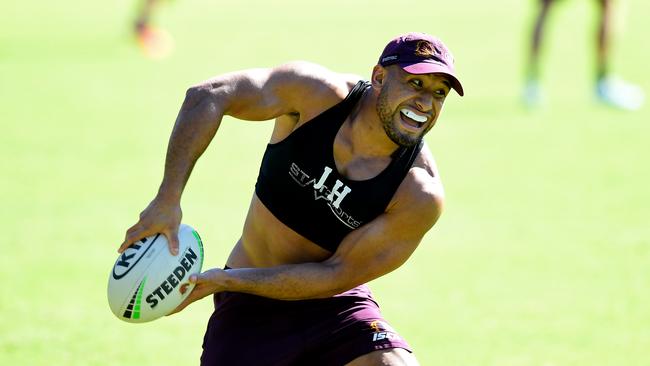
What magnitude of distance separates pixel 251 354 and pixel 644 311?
3.57 meters

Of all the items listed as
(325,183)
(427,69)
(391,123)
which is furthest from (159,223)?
(427,69)

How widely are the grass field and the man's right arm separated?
2.21 meters

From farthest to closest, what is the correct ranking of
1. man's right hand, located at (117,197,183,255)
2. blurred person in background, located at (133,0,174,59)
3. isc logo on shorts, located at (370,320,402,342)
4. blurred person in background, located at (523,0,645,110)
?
blurred person in background, located at (133,0,174,59) → blurred person in background, located at (523,0,645,110) → isc logo on shorts, located at (370,320,402,342) → man's right hand, located at (117,197,183,255)

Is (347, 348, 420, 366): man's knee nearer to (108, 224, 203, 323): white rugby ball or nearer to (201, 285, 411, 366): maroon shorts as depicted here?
(201, 285, 411, 366): maroon shorts

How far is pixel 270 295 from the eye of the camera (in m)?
5.85

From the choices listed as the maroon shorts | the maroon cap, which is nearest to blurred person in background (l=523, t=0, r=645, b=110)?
the maroon shorts

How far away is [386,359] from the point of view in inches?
230

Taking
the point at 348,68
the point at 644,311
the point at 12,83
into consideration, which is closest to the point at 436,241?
the point at 644,311

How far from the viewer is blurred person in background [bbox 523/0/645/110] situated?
1456 cm

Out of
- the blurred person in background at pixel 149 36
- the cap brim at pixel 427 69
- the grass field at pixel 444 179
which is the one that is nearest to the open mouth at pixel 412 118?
the cap brim at pixel 427 69

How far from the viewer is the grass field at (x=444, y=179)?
8.06 meters

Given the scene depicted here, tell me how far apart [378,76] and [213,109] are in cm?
88

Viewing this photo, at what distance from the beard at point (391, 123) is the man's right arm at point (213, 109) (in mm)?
278

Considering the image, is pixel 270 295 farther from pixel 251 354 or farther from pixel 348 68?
pixel 348 68
